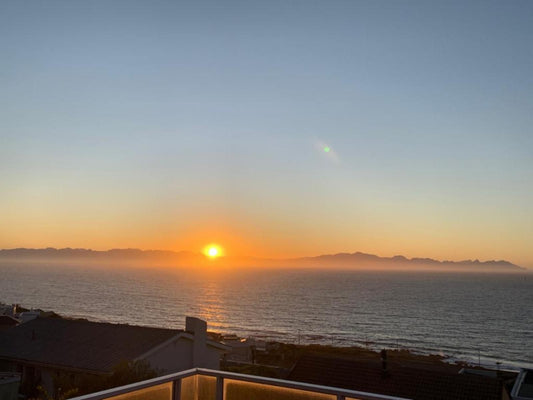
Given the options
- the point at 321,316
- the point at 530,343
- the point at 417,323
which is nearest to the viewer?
the point at 530,343

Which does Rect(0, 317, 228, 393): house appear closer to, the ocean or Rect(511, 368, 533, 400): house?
Rect(511, 368, 533, 400): house

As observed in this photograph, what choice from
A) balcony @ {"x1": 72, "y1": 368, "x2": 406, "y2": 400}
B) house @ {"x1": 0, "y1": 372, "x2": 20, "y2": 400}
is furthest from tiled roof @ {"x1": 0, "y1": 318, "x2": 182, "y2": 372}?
balcony @ {"x1": 72, "y1": 368, "x2": 406, "y2": 400}

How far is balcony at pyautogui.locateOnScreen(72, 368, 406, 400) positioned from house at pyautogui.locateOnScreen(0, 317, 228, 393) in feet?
44.4

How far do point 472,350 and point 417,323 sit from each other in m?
22.2

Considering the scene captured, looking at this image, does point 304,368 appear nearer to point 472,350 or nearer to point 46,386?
point 46,386

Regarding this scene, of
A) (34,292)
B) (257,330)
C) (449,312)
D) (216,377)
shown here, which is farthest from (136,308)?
(216,377)

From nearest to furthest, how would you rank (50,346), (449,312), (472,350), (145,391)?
(145,391), (50,346), (472,350), (449,312)

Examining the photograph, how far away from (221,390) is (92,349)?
54.1 ft

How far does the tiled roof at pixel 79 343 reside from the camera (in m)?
18.3

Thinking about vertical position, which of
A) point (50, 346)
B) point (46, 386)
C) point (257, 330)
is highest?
point (50, 346)

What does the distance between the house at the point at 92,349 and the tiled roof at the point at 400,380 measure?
4258 millimetres

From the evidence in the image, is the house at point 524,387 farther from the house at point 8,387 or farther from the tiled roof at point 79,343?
the house at point 8,387

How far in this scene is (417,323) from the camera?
85562mm

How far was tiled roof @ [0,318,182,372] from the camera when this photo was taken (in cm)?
1831
